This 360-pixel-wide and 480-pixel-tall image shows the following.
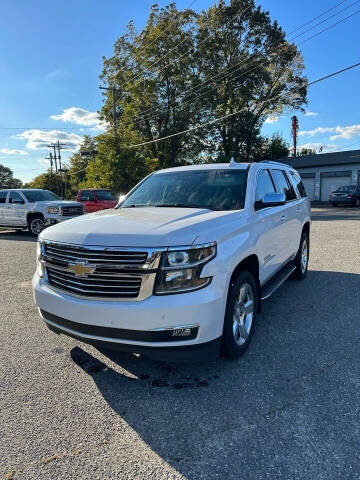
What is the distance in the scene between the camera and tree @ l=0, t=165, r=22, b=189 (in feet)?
376

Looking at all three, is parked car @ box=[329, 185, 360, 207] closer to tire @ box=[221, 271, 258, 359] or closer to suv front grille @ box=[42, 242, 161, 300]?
tire @ box=[221, 271, 258, 359]

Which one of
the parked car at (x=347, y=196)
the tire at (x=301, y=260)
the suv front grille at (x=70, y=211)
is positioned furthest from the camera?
the parked car at (x=347, y=196)

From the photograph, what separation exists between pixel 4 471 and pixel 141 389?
1.09 meters

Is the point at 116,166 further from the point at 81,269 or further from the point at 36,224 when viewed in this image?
the point at 81,269

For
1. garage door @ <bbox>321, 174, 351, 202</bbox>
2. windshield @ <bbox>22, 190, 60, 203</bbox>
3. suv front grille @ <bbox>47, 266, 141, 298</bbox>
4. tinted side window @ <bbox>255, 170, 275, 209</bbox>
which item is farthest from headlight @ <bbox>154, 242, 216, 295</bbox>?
garage door @ <bbox>321, 174, 351, 202</bbox>

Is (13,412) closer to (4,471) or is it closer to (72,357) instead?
(4,471)

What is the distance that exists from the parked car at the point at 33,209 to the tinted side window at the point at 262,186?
9.81m

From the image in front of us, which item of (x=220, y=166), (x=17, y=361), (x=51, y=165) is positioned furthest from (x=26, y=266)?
(x=51, y=165)

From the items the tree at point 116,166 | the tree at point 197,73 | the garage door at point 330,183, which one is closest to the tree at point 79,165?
the tree at point 197,73

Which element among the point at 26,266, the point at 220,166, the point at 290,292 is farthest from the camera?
the point at 26,266

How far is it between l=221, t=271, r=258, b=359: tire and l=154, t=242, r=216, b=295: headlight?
466mm

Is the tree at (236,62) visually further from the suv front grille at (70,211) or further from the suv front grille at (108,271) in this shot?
the suv front grille at (108,271)

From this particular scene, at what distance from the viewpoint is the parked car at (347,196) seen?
26406 millimetres

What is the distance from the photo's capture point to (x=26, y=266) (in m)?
7.69
